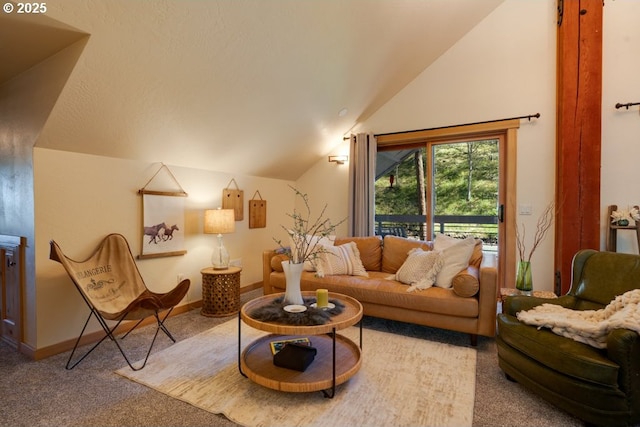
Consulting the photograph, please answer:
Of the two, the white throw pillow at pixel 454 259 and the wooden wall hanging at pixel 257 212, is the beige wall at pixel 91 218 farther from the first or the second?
the white throw pillow at pixel 454 259

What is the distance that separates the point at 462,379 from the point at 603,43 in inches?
144

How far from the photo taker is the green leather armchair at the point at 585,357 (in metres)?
1.48

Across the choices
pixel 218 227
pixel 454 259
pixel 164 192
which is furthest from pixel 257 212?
pixel 454 259

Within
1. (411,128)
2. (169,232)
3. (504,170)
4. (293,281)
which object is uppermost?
(411,128)

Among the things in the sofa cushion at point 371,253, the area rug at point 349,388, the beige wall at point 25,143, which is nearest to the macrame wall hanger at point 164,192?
the beige wall at point 25,143

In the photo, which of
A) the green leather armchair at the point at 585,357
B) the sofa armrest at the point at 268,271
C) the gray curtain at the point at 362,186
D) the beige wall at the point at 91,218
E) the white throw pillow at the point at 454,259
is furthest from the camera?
the gray curtain at the point at 362,186

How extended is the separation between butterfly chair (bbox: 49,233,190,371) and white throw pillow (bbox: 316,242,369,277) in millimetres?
1345

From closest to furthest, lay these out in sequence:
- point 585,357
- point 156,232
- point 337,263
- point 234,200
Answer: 1. point 585,357
2. point 156,232
3. point 337,263
4. point 234,200

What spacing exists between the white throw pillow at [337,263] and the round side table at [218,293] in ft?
3.14

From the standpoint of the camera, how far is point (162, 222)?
10.3 ft

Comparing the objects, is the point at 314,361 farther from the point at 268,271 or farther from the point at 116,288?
the point at 116,288

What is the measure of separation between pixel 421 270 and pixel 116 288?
2714 millimetres

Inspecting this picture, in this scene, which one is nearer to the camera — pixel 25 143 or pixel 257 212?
pixel 25 143

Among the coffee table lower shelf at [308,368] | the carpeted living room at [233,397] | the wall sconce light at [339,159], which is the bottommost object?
the carpeted living room at [233,397]
